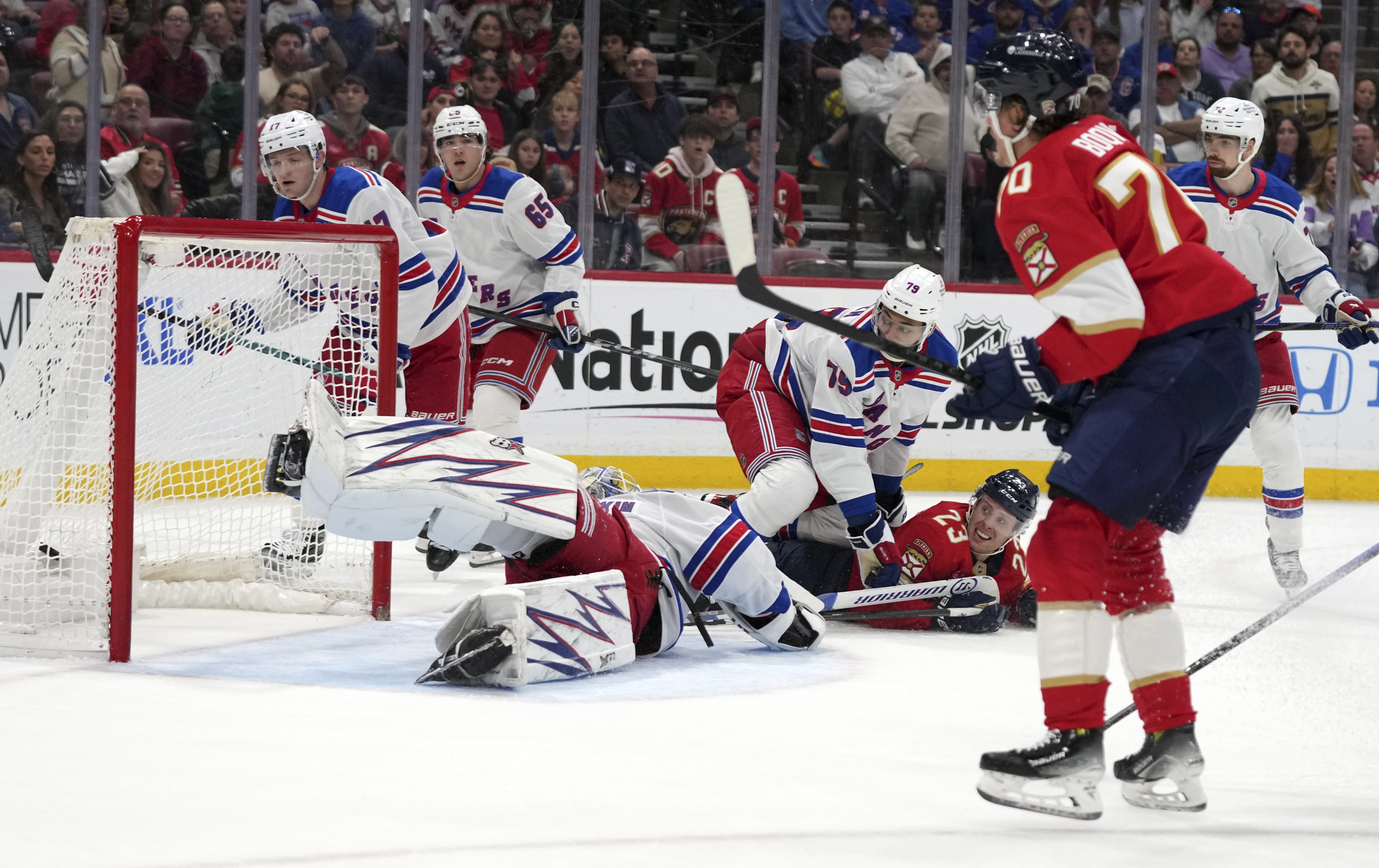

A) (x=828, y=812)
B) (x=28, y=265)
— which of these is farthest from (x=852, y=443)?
(x=28, y=265)

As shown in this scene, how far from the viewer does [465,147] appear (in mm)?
4902

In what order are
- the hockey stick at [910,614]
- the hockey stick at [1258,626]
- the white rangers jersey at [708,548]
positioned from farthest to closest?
the hockey stick at [910,614] < the white rangers jersey at [708,548] < the hockey stick at [1258,626]

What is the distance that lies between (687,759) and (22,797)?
966mm

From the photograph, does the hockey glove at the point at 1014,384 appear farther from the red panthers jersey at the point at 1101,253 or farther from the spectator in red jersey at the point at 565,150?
the spectator in red jersey at the point at 565,150

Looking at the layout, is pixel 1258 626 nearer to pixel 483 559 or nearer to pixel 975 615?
pixel 975 615

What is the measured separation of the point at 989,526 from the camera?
376cm

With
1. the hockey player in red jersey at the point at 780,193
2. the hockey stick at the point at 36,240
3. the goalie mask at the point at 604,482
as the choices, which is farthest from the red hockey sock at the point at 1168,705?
the hockey player in red jersey at the point at 780,193

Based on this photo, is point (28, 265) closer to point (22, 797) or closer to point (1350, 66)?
point (22, 797)

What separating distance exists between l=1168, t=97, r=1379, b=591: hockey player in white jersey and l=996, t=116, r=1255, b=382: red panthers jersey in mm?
2575

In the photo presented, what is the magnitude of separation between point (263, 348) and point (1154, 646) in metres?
2.66

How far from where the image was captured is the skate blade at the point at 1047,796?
6.94 feet

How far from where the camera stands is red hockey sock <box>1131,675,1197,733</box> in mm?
2207

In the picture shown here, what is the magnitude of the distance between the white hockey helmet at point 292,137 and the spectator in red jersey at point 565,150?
3.04 m

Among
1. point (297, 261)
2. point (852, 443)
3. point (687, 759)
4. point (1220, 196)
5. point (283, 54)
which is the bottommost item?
point (687, 759)
